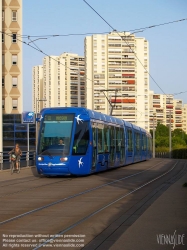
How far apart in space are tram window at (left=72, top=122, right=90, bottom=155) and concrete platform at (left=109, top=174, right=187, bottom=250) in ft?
32.5

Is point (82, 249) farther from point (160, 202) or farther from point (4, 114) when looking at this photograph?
point (4, 114)

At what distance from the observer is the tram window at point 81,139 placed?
24.3m

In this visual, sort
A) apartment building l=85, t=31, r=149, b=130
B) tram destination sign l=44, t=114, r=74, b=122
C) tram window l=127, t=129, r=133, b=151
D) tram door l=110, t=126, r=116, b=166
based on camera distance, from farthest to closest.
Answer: apartment building l=85, t=31, r=149, b=130 → tram window l=127, t=129, r=133, b=151 → tram door l=110, t=126, r=116, b=166 → tram destination sign l=44, t=114, r=74, b=122

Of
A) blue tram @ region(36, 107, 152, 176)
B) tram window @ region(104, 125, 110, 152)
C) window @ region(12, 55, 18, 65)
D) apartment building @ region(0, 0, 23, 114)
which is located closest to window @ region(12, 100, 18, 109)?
apartment building @ region(0, 0, 23, 114)

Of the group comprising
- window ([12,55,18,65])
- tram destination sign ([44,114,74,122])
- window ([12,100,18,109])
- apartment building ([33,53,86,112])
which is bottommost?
tram destination sign ([44,114,74,122])

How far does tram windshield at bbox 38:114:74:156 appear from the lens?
24.1 meters

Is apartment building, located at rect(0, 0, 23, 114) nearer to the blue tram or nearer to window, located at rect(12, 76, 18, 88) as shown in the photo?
window, located at rect(12, 76, 18, 88)

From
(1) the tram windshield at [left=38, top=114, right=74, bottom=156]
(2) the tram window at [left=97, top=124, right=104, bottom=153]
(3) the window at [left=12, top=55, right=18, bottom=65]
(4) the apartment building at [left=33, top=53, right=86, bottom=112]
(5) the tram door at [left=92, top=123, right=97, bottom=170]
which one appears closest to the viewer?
(1) the tram windshield at [left=38, top=114, right=74, bottom=156]

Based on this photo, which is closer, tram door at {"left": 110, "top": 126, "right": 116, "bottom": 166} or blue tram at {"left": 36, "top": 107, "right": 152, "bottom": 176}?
blue tram at {"left": 36, "top": 107, "right": 152, "bottom": 176}

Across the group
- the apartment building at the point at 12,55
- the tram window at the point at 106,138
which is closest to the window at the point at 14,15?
the apartment building at the point at 12,55

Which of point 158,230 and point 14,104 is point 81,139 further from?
point 14,104

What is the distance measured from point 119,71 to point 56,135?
129m

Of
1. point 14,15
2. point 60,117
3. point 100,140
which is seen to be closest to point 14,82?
point 14,15

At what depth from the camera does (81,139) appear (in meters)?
24.7
